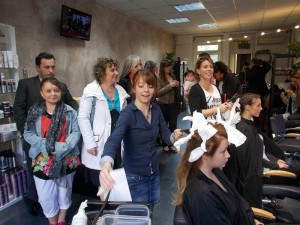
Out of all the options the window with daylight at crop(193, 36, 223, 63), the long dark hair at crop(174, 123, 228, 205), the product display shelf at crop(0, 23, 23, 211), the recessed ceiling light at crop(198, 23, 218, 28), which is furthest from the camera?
the window with daylight at crop(193, 36, 223, 63)

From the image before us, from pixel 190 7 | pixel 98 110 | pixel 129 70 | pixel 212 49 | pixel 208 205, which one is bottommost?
pixel 208 205

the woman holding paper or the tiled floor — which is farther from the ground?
the woman holding paper

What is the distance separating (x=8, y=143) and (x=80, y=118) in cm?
152

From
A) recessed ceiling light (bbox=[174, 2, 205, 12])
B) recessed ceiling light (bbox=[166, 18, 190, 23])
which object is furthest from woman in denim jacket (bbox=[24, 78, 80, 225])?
recessed ceiling light (bbox=[166, 18, 190, 23])

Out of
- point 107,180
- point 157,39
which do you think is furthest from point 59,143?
point 157,39

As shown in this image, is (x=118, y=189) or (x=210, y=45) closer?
(x=118, y=189)

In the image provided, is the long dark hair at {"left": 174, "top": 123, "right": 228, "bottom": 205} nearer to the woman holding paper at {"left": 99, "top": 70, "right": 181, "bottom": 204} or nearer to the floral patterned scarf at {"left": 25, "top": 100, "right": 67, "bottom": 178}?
the woman holding paper at {"left": 99, "top": 70, "right": 181, "bottom": 204}

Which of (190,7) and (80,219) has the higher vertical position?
(190,7)

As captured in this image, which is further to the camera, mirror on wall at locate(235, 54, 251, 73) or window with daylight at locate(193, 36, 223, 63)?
mirror on wall at locate(235, 54, 251, 73)

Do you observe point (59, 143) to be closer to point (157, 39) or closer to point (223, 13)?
point (223, 13)

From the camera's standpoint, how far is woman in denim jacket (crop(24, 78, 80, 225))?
1.84 m

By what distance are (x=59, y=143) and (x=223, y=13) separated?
523 cm

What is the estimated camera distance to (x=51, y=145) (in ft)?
6.01

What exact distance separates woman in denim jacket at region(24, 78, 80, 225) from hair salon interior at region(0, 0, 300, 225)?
1.41 ft
